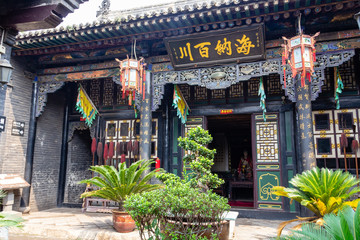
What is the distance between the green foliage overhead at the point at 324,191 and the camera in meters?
4.43

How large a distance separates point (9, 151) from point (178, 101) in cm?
467

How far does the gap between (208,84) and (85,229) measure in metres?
4.15

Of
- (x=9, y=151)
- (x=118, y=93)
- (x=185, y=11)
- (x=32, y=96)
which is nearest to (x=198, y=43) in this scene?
(x=185, y=11)

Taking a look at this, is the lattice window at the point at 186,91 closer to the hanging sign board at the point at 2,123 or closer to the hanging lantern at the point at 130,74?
the hanging lantern at the point at 130,74

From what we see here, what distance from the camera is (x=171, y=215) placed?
10.9ft

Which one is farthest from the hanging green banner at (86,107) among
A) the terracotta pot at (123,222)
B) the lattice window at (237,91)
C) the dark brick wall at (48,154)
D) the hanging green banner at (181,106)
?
the lattice window at (237,91)

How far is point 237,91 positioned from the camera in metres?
7.97

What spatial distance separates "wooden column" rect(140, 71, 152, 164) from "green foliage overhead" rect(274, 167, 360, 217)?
11.1ft

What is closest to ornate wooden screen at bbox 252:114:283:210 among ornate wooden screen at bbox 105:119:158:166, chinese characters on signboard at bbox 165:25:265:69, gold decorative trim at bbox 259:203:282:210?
gold decorative trim at bbox 259:203:282:210

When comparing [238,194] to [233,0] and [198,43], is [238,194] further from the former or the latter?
[233,0]

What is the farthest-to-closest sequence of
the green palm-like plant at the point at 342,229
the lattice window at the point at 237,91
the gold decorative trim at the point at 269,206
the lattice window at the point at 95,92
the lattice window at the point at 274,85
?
the lattice window at the point at 95,92 → the lattice window at the point at 237,91 → the lattice window at the point at 274,85 → the gold decorative trim at the point at 269,206 → the green palm-like plant at the point at 342,229

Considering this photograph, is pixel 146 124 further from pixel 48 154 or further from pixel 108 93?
pixel 48 154

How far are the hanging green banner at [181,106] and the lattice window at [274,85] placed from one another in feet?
7.57

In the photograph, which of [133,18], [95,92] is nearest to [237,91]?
[133,18]
